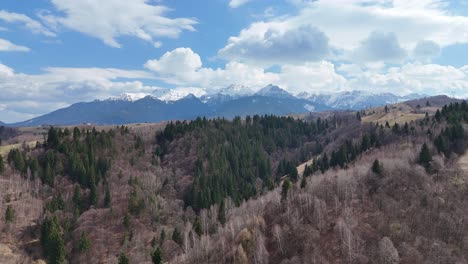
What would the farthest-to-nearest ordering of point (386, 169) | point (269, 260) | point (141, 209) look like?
point (141, 209) < point (386, 169) < point (269, 260)

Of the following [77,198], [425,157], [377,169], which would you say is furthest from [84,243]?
[425,157]

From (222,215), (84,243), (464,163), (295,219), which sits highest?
(464,163)

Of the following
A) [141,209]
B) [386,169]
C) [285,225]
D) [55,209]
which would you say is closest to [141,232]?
[141,209]

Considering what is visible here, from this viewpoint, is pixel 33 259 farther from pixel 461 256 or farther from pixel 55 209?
pixel 461 256

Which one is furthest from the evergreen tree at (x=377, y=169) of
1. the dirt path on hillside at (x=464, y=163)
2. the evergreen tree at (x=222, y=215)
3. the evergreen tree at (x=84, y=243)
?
the evergreen tree at (x=84, y=243)

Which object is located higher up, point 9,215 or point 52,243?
point 9,215

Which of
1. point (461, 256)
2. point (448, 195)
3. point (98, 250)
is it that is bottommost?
point (98, 250)

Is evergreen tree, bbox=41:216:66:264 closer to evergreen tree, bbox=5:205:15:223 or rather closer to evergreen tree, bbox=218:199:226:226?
evergreen tree, bbox=5:205:15:223

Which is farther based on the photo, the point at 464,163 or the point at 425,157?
the point at 464,163

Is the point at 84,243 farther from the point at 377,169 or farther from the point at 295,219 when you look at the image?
the point at 377,169

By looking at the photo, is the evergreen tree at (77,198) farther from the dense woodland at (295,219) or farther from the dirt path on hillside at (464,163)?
the dirt path on hillside at (464,163)

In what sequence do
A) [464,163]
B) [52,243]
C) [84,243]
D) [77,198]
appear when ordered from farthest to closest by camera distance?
1. [77,198]
2. [84,243]
3. [52,243]
4. [464,163]
